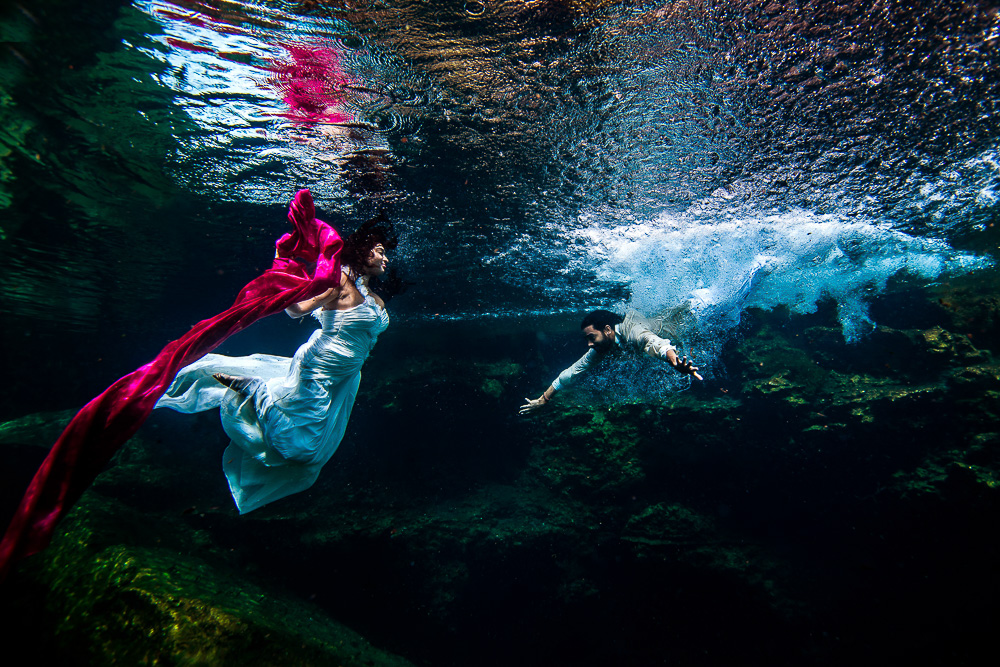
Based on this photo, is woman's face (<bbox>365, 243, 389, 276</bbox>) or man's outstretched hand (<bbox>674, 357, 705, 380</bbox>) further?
man's outstretched hand (<bbox>674, 357, 705, 380</bbox>)

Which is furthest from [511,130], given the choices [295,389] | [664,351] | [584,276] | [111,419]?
[584,276]

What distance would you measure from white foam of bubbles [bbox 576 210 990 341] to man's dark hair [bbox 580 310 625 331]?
3.51 metres

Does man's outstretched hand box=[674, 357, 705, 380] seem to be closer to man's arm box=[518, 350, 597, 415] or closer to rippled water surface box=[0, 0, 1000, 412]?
man's arm box=[518, 350, 597, 415]

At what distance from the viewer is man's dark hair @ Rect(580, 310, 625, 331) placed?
19.3 ft

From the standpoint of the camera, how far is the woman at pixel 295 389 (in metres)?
3.58

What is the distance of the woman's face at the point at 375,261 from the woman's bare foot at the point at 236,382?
1.82 m

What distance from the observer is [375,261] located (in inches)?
151

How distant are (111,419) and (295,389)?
4.84 feet

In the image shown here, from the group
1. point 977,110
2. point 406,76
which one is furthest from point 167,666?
point 977,110

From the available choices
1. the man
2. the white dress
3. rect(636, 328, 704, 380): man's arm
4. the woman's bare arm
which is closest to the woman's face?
the white dress

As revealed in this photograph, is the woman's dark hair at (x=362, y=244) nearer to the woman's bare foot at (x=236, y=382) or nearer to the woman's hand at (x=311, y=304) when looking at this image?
the woman's hand at (x=311, y=304)

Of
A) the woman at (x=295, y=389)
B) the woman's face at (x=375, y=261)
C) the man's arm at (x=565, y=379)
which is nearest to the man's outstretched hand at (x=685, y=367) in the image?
the man's arm at (x=565, y=379)

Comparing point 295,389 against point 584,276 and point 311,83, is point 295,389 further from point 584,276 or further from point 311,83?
point 584,276

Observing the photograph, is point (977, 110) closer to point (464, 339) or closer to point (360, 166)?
point (360, 166)
